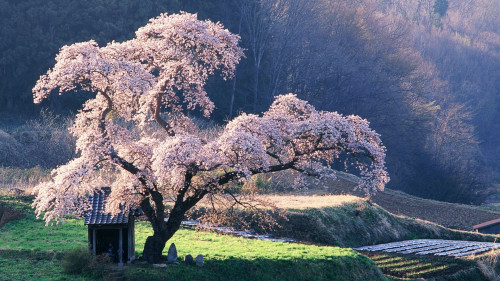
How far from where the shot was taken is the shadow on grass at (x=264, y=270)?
64.6 feet

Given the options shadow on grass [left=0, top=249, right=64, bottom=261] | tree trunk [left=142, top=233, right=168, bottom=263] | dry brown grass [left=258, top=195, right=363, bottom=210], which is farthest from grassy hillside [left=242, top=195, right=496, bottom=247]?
shadow on grass [left=0, top=249, right=64, bottom=261]

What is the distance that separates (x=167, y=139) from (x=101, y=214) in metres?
3.48

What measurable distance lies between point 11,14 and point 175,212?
128ft

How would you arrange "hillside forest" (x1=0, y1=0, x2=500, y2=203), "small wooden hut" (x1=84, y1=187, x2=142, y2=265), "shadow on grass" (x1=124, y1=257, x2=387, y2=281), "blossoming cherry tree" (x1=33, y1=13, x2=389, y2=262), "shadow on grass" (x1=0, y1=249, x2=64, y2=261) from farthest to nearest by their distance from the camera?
"hillside forest" (x1=0, y1=0, x2=500, y2=203), "shadow on grass" (x1=0, y1=249, x2=64, y2=261), "small wooden hut" (x1=84, y1=187, x2=142, y2=265), "shadow on grass" (x1=124, y1=257, x2=387, y2=281), "blossoming cherry tree" (x1=33, y1=13, x2=389, y2=262)

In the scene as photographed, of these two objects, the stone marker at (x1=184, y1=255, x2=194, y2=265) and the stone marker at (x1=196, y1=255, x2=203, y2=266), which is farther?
the stone marker at (x1=184, y1=255, x2=194, y2=265)

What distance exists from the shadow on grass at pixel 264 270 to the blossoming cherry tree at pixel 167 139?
131cm

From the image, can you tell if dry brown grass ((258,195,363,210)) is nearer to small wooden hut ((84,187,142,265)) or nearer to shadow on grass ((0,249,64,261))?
small wooden hut ((84,187,142,265))

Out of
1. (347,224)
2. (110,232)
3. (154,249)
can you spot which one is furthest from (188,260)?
(347,224)

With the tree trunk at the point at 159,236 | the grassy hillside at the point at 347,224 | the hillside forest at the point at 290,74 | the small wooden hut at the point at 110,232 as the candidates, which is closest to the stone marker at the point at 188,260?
the tree trunk at the point at 159,236

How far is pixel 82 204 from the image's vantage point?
19188 millimetres

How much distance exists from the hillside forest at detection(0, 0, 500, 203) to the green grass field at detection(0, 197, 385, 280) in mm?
17365

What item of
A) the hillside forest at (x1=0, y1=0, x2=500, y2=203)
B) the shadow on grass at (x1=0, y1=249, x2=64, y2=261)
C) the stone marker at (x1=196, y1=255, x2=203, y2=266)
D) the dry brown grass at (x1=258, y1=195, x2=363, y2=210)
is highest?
the hillside forest at (x1=0, y1=0, x2=500, y2=203)

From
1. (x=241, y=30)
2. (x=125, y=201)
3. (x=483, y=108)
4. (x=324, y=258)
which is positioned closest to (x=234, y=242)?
(x=324, y=258)

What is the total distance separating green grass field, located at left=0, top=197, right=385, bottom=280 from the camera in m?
19.8
